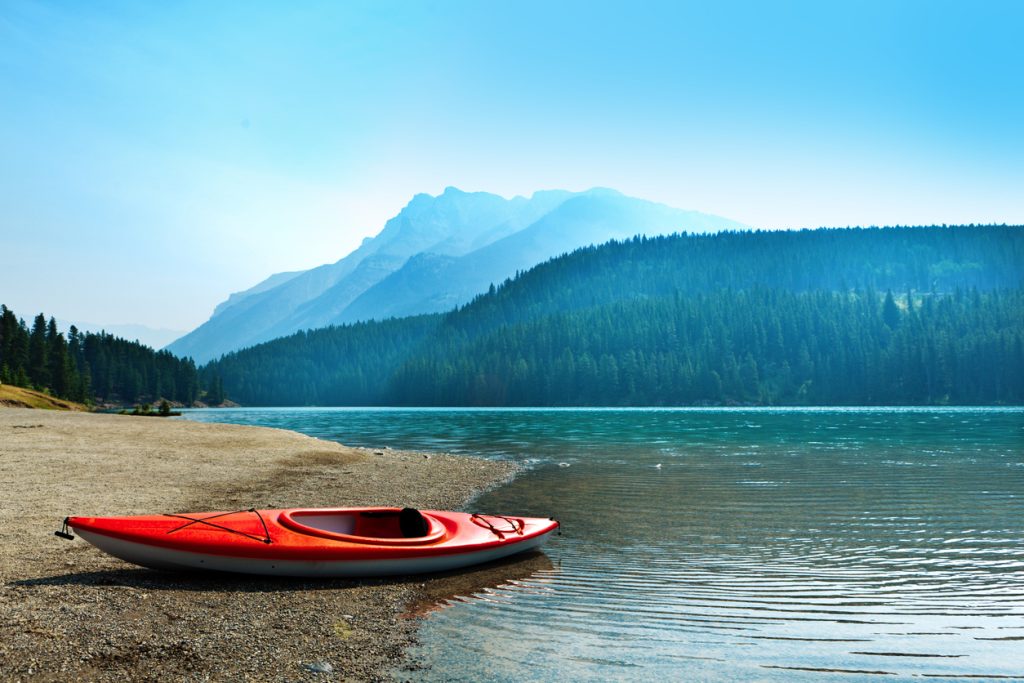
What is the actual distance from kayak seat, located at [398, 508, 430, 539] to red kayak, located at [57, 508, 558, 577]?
0.02m

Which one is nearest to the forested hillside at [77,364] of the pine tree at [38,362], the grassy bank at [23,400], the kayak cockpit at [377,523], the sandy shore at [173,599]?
the pine tree at [38,362]

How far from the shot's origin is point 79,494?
22250mm

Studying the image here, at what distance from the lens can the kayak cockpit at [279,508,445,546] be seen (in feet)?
51.3

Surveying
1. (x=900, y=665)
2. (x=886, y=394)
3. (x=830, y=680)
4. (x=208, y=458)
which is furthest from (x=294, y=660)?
(x=886, y=394)

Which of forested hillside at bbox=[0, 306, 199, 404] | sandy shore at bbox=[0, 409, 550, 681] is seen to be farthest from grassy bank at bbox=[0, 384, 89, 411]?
sandy shore at bbox=[0, 409, 550, 681]

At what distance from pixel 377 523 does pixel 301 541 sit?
2.77 metres

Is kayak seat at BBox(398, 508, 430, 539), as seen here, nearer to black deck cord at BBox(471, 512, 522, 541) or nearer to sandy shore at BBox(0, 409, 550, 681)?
sandy shore at BBox(0, 409, 550, 681)

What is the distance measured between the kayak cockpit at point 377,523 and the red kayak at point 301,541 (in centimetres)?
2

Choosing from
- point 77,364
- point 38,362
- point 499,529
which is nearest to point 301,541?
point 499,529

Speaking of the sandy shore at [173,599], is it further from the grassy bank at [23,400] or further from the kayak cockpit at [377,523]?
the grassy bank at [23,400]

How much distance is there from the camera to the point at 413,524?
54.7 feet

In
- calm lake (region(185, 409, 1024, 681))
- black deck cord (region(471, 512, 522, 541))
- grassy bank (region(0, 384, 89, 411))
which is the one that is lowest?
calm lake (region(185, 409, 1024, 681))

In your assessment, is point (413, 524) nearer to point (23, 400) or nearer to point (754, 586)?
point (754, 586)

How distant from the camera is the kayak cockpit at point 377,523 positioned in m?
15.6
